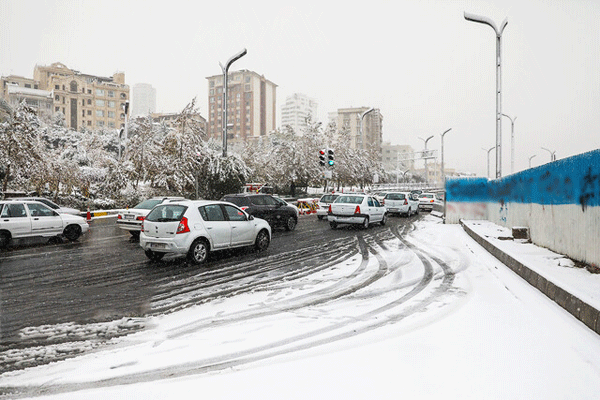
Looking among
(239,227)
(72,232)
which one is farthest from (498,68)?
(72,232)

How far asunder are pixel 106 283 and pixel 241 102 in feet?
502

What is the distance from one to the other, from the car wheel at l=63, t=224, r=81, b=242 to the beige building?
94039 millimetres

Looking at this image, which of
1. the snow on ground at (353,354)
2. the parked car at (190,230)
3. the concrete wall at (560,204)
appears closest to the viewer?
the snow on ground at (353,354)

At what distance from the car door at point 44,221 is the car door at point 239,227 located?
6.69 metres

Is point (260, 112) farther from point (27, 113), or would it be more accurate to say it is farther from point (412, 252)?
point (412, 252)

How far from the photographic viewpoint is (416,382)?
4.02m

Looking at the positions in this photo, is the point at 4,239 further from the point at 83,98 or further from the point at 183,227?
the point at 83,98

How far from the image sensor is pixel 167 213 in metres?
10.6

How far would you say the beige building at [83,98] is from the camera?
10419 cm

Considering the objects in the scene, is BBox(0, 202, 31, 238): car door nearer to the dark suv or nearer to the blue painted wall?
the dark suv

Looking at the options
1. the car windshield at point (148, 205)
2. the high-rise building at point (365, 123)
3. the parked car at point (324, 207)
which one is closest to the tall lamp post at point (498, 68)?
the parked car at point (324, 207)

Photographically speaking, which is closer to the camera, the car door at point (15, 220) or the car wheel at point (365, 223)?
the car door at point (15, 220)

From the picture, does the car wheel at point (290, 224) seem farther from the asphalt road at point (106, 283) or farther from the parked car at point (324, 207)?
the parked car at point (324, 207)

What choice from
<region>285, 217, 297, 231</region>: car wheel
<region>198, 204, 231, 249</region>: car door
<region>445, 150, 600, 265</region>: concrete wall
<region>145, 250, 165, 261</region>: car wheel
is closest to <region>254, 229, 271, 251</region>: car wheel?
<region>198, 204, 231, 249</region>: car door
